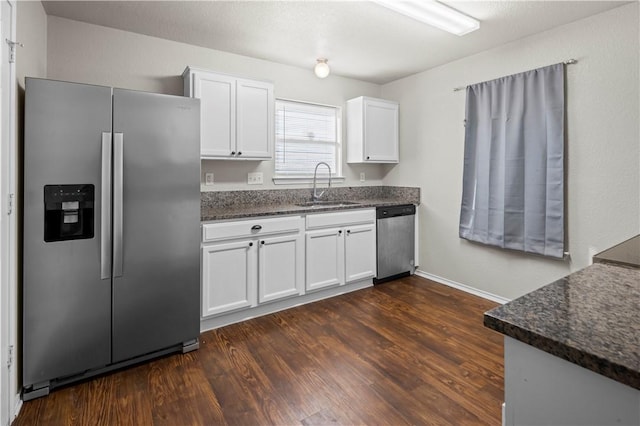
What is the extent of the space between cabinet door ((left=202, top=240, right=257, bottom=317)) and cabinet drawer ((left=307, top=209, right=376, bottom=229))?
644 mm

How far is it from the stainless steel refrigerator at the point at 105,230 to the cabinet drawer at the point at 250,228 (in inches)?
10.1

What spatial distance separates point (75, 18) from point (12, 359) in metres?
2.44

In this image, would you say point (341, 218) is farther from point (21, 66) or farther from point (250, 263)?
point (21, 66)

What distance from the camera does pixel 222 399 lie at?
6.25ft

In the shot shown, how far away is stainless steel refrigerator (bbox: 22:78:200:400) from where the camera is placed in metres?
1.88

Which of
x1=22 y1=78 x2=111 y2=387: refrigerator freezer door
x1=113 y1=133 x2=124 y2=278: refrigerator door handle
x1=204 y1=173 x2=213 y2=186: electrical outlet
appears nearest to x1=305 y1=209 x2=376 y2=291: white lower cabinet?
x1=204 y1=173 x2=213 y2=186: electrical outlet

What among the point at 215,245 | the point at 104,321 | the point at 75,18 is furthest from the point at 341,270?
the point at 75,18

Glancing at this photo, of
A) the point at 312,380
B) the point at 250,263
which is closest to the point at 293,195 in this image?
the point at 250,263

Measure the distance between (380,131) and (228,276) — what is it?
2.51m

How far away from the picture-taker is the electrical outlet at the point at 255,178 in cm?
353

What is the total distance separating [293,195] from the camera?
3.86 meters

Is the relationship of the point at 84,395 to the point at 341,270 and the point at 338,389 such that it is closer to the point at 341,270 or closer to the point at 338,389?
the point at 338,389

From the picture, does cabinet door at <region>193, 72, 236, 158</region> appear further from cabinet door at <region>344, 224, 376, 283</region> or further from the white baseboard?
the white baseboard

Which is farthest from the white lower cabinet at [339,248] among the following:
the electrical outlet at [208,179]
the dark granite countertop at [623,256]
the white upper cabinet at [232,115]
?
the dark granite countertop at [623,256]
